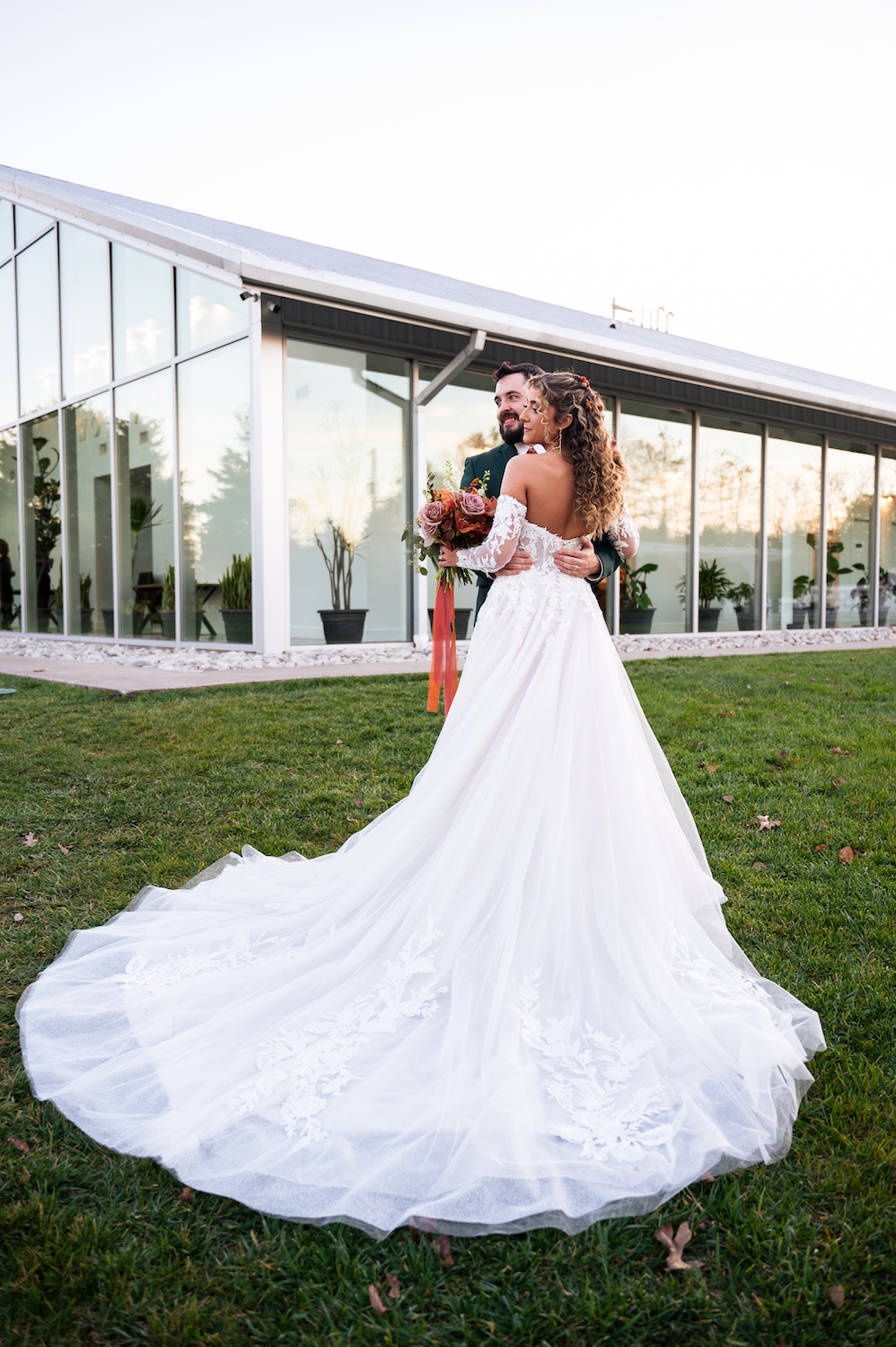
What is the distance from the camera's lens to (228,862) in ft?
11.4

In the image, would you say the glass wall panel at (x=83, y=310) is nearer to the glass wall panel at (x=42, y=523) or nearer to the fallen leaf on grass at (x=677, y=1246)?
the glass wall panel at (x=42, y=523)

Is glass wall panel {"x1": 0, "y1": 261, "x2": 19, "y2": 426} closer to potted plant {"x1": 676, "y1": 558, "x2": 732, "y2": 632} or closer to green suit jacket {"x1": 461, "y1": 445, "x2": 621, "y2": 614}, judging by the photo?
potted plant {"x1": 676, "y1": 558, "x2": 732, "y2": 632}

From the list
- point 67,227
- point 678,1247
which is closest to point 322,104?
point 67,227

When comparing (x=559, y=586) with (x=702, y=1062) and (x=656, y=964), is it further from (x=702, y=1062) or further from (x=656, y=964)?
(x=702, y=1062)

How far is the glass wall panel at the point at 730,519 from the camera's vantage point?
557 inches

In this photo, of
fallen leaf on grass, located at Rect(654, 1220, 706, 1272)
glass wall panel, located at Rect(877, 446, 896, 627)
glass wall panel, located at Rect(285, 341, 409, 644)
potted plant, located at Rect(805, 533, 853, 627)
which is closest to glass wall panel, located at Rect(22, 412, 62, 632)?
glass wall panel, located at Rect(285, 341, 409, 644)

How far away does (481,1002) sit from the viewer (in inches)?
83.2

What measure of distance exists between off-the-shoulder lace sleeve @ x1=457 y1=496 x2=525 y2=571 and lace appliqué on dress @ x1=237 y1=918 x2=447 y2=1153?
3.95 ft

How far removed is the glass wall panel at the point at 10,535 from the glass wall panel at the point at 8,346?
43 centimetres

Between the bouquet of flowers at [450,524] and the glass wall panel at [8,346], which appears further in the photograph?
the glass wall panel at [8,346]

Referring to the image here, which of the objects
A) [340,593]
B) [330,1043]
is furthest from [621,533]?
[340,593]

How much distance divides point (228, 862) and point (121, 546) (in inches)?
361

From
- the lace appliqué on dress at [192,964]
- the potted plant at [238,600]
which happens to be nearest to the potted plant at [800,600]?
the potted plant at [238,600]

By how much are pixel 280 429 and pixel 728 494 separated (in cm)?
868
